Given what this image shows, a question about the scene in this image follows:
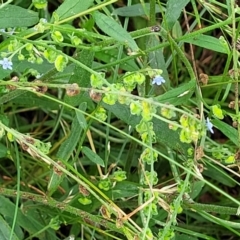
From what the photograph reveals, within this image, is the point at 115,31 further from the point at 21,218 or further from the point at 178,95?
the point at 21,218

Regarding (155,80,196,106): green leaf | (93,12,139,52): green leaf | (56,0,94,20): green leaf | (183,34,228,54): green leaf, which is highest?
(56,0,94,20): green leaf

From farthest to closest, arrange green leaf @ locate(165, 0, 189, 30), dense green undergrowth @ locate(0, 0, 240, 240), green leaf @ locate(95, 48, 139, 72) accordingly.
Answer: green leaf @ locate(95, 48, 139, 72), green leaf @ locate(165, 0, 189, 30), dense green undergrowth @ locate(0, 0, 240, 240)

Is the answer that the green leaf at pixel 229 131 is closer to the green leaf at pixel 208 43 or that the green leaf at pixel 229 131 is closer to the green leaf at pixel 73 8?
the green leaf at pixel 208 43

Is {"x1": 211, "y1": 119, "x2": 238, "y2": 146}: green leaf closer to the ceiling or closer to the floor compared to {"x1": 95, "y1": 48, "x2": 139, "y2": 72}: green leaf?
closer to the floor

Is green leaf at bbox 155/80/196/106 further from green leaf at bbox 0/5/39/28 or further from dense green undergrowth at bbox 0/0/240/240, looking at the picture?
green leaf at bbox 0/5/39/28

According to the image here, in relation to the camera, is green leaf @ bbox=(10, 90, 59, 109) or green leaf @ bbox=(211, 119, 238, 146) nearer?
green leaf @ bbox=(211, 119, 238, 146)

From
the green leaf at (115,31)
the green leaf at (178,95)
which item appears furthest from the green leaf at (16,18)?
the green leaf at (178,95)

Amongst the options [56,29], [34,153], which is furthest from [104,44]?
[34,153]

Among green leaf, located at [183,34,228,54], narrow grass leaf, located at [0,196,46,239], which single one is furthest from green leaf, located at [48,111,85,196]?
green leaf, located at [183,34,228,54]
